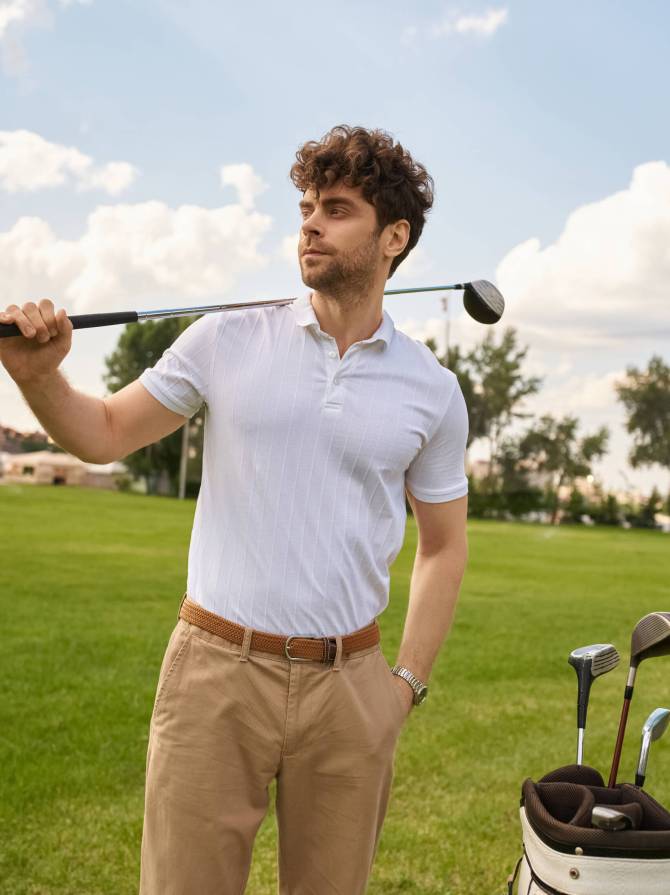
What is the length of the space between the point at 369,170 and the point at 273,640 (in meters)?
1.26

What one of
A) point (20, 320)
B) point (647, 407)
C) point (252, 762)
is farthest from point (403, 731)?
point (647, 407)

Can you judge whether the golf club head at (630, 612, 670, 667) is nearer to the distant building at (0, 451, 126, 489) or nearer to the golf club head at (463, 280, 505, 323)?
the golf club head at (463, 280, 505, 323)

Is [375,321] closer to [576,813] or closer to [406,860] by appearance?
[576,813]

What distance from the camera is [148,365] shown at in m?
75.2

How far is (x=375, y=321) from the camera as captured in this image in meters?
2.87

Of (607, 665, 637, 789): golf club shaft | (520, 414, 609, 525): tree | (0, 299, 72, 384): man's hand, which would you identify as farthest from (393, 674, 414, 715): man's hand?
(520, 414, 609, 525): tree

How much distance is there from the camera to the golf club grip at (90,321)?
2.22 m

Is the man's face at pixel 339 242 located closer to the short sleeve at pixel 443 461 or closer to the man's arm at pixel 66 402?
the short sleeve at pixel 443 461

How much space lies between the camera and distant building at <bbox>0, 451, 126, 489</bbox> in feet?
239

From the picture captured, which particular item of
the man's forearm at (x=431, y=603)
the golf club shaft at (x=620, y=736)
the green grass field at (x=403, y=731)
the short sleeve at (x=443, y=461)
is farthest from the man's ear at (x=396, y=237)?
the green grass field at (x=403, y=731)

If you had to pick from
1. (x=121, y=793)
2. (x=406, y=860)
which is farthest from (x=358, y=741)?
(x=121, y=793)

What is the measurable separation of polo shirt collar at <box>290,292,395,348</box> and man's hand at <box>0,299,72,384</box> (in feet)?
2.17

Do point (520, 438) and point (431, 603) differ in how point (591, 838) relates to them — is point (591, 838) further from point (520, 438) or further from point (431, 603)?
point (520, 438)

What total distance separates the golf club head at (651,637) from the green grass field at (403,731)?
2.66 m
